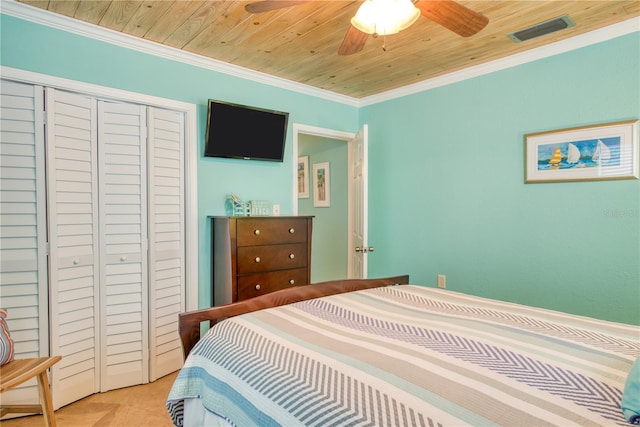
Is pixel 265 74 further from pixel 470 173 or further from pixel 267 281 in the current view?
pixel 470 173

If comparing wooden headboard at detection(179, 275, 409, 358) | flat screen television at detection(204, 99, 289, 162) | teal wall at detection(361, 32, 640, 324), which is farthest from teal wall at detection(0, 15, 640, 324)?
wooden headboard at detection(179, 275, 409, 358)

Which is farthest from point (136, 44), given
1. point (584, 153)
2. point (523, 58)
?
point (584, 153)

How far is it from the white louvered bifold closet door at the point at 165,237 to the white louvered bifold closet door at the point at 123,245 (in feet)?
0.18

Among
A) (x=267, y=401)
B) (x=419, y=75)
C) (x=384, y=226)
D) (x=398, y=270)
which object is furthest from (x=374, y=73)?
(x=267, y=401)

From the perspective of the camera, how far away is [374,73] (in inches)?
128

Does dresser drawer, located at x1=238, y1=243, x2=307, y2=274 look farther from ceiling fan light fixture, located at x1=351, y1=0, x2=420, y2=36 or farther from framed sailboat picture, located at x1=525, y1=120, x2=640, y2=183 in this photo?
framed sailboat picture, located at x1=525, y1=120, x2=640, y2=183

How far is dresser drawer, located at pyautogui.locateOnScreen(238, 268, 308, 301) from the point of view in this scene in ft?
8.95

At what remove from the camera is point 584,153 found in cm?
255

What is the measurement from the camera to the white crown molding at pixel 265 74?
2.25 meters

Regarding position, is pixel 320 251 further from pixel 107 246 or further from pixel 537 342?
pixel 537 342

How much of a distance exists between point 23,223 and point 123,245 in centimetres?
57

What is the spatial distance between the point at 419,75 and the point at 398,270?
1.85m

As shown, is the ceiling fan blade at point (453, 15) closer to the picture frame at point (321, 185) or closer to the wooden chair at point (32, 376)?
the wooden chair at point (32, 376)

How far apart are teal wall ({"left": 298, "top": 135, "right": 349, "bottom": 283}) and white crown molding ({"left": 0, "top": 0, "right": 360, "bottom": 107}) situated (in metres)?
0.97
